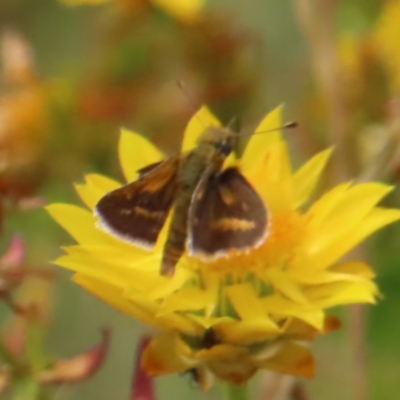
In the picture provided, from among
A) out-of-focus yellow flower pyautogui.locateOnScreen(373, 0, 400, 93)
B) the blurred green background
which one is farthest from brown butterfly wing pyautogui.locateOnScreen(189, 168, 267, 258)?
out-of-focus yellow flower pyautogui.locateOnScreen(373, 0, 400, 93)

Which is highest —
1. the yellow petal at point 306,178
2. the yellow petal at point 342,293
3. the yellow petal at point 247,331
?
the yellow petal at point 306,178

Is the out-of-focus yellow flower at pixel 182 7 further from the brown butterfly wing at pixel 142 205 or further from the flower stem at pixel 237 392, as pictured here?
the flower stem at pixel 237 392

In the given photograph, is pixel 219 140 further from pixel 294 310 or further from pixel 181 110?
pixel 181 110

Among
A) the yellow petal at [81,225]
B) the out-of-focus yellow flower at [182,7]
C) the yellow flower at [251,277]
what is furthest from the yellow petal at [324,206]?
the out-of-focus yellow flower at [182,7]

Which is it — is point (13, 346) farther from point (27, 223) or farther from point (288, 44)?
point (288, 44)

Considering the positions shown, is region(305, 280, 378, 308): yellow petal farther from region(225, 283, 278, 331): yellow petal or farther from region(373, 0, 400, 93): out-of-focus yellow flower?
region(373, 0, 400, 93): out-of-focus yellow flower

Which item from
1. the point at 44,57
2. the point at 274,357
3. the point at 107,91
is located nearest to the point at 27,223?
the point at 107,91

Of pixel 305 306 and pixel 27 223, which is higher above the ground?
pixel 27 223
